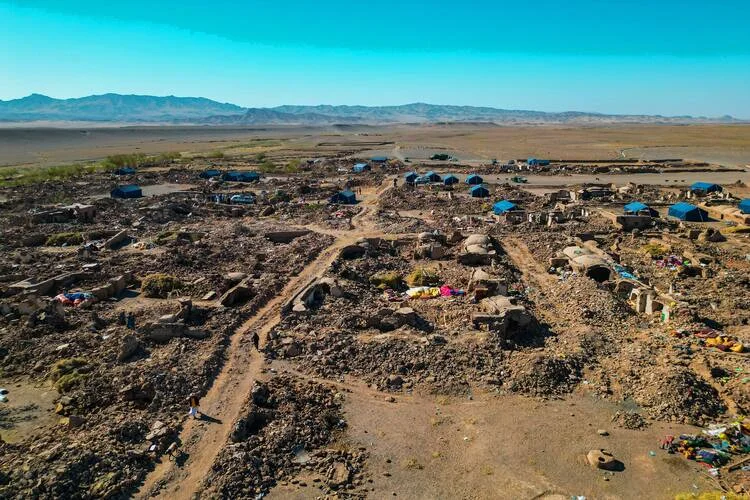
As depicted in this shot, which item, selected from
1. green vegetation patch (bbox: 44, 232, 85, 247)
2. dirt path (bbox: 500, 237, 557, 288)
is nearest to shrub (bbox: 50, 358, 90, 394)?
dirt path (bbox: 500, 237, 557, 288)

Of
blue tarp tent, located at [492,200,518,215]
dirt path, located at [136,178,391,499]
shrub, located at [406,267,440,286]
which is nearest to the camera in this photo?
dirt path, located at [136,178,391,499]

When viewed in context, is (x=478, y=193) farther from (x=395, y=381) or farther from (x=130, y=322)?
(x=130, y=322)

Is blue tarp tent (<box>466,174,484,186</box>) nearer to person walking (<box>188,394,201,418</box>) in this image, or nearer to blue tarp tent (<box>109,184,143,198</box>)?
blue tarp tent (<box>109,184,143,198</box>)

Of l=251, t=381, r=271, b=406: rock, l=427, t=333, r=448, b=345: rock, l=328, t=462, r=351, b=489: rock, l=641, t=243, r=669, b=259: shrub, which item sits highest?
l=641, t=243, r=669, b=259: shrub

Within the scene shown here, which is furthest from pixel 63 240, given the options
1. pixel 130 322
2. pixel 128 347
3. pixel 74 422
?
pixel 74 422

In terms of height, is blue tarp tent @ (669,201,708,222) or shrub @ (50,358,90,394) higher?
blue tarp tent @ (669,201,708,222)

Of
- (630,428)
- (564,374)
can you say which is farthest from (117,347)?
(630,428)
